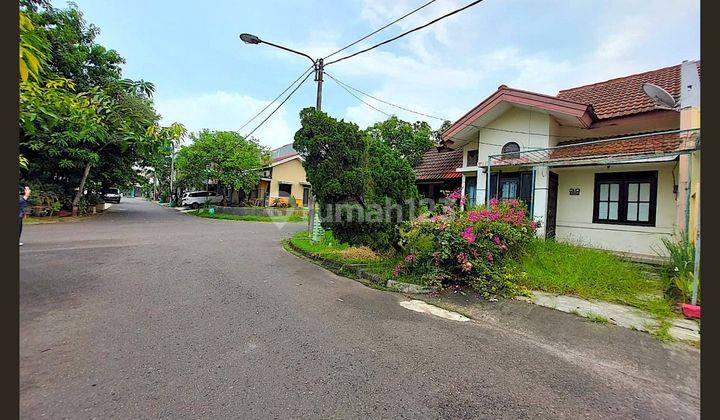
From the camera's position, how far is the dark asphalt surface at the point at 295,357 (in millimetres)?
1165

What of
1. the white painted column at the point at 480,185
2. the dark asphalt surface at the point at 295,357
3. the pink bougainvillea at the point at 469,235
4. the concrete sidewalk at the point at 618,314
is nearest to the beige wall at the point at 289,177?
the white painted column at the point at 480,185

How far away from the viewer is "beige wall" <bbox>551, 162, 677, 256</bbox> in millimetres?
7281

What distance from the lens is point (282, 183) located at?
25.7 metres

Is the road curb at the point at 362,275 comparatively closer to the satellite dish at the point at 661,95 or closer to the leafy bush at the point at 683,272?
the leafy bush at the point at 683,272

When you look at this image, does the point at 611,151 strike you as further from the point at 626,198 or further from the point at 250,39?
the point at 250,39

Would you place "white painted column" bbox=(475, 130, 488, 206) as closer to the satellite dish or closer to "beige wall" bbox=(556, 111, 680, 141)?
"beige wall" bbox=(556, 111, 680, 141)

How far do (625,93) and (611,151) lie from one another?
3.02 meters

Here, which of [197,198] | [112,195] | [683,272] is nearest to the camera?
[112,195]

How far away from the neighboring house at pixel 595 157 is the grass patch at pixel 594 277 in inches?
64.0

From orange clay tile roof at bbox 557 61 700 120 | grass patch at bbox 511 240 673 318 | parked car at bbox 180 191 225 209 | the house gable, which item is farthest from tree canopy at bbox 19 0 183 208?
parked car at bbox 180 191 225 209

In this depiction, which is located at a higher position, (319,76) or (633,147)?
(319,76)

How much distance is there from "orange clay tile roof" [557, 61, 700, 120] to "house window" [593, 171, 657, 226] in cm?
157

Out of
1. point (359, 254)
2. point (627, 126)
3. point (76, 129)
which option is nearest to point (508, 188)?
point (627, 126)
